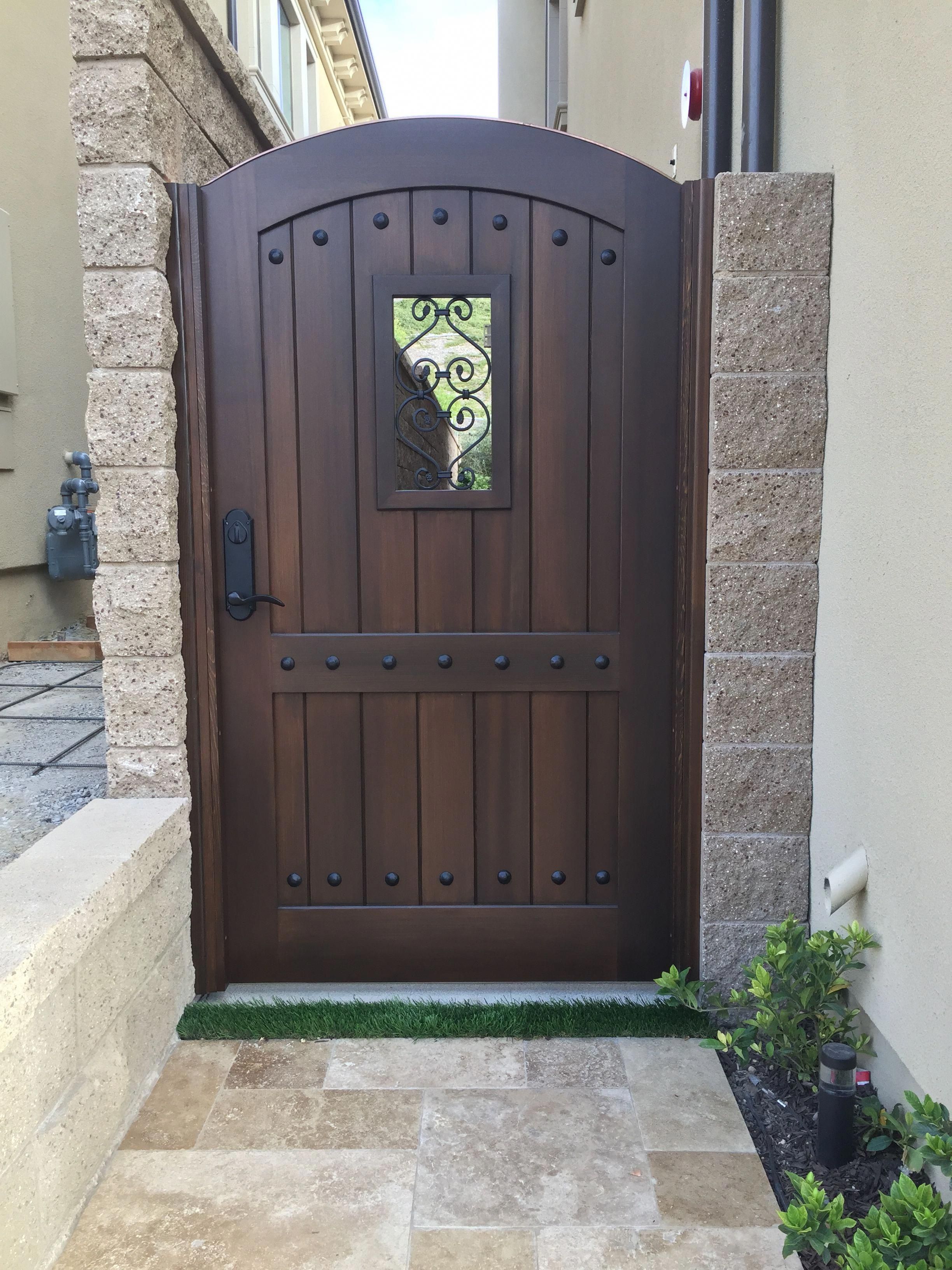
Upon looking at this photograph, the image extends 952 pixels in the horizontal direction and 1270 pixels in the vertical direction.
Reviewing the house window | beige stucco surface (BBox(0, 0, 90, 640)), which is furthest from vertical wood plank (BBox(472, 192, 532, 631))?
the house window

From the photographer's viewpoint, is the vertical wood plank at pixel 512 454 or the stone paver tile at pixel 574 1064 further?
the vertical wood plank at pixel 512 454

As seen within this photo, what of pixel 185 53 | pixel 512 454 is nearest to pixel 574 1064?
pixel 512 454

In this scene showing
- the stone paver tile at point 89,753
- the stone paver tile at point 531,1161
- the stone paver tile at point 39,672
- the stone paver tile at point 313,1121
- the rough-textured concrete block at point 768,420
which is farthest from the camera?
the stone paver tile at point 39,672

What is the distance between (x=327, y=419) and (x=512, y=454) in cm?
49

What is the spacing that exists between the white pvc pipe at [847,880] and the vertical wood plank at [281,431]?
145cm

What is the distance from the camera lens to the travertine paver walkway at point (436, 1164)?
1.77 metres

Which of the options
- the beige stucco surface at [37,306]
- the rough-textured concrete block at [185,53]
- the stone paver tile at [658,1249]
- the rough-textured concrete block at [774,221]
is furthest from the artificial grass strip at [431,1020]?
the beige stucco surface at [37,306]

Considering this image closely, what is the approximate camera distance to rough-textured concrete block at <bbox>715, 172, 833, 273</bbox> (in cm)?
234

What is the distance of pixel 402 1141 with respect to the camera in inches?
81.7

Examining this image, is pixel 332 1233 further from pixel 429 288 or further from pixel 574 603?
pixel 429 288

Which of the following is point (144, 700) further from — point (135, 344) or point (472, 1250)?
point (472, 1250)

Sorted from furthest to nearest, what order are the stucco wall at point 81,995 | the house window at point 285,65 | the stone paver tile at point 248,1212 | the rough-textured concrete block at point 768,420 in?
the house window at point 285,65
the rough-textured concrete block at point 768,420
the stone paver tile at point 248,1212
the stucco wall at point 81,995

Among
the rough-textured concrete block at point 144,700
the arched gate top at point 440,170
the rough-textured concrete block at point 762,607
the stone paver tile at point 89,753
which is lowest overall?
the stone paver tile at point 89,753

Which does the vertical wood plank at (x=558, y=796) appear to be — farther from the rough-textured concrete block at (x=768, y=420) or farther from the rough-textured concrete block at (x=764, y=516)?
the rough-textured concrete block at (x=768, y=420)
